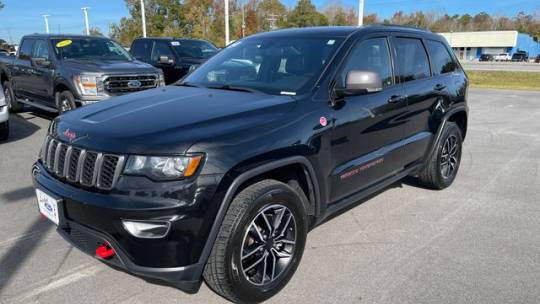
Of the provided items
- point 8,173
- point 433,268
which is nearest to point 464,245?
point 433,268

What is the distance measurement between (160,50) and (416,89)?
30.5 feet

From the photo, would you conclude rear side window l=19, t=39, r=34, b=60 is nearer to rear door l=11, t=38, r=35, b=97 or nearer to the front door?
rear door l=11, t=38, r=35, b=97

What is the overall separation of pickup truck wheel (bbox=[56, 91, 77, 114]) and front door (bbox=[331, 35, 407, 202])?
19.9 feet

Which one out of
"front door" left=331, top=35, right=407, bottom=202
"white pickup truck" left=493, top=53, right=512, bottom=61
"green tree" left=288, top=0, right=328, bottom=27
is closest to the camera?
"front door" left=331, top=35, right=407, bottom=202

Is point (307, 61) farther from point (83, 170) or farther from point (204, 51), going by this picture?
point (204, 51)

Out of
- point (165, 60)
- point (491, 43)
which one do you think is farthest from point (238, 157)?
point (491, 43)

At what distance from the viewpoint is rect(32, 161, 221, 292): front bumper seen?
2.41 meters

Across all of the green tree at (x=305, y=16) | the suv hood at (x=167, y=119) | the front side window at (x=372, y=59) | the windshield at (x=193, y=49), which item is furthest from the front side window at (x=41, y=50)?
the green tree at (x=305, y=16)

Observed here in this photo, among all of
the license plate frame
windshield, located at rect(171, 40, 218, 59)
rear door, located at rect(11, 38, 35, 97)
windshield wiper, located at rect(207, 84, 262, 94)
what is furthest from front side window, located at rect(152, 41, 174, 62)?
the license plate frame

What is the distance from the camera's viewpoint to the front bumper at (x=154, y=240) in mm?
2410

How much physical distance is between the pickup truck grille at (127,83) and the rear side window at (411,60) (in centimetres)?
555

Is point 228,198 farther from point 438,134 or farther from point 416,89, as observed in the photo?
point 438,134

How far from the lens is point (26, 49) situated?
9703 mm

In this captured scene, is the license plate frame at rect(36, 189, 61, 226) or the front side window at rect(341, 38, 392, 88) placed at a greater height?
the front side window at rect(341, 38, 392, 88)
